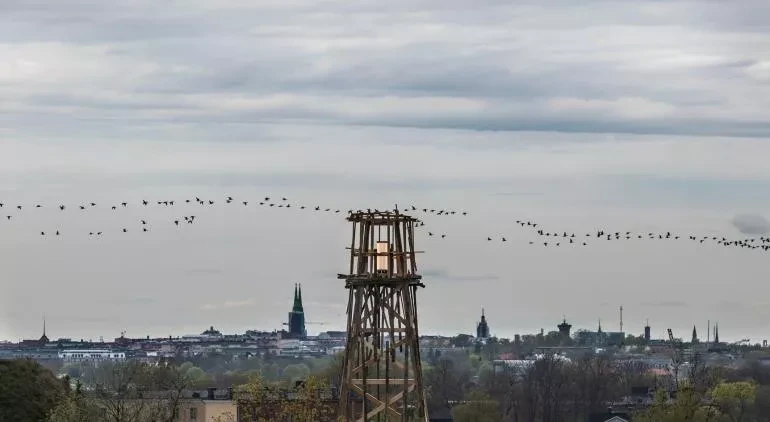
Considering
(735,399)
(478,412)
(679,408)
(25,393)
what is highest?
(735,399)

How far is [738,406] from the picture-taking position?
18725 centimetres

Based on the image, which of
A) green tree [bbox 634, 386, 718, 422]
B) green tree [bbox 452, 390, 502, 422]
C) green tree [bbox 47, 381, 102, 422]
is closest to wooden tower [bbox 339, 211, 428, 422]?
green tree [bbox 47, 381, 102, 422]

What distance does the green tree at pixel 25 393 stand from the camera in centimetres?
7944

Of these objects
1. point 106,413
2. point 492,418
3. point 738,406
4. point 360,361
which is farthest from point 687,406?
point 738,406

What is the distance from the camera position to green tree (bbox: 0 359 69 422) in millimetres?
79438

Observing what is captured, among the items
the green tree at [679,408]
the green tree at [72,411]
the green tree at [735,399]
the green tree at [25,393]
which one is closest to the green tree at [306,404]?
the green tree at [72,411]

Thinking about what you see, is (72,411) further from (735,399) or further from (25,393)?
(735,399)

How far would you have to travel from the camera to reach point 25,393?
3167 inches

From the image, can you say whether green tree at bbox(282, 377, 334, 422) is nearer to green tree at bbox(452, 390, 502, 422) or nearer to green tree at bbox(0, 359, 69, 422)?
green tree at bbox(0, 359, 69, 422)

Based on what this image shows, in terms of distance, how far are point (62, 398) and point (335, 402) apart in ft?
114

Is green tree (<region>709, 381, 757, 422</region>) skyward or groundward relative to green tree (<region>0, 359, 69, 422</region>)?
skyward

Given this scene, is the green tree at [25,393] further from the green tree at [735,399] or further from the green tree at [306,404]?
the green tree at [735,399]

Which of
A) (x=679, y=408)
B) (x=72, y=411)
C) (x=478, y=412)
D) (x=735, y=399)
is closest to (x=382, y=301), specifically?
(x=72, y=411)

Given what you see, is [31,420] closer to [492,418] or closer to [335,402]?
[335,402]
